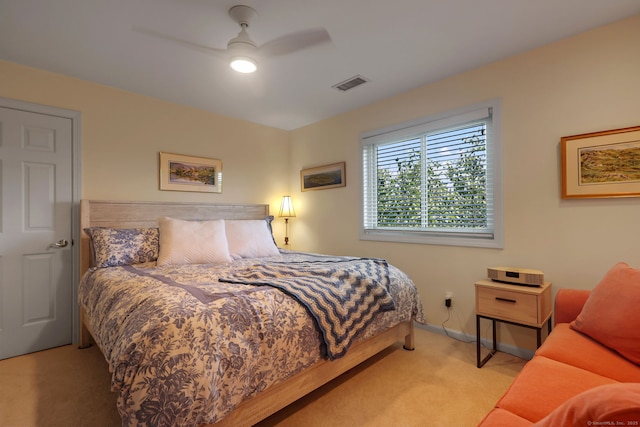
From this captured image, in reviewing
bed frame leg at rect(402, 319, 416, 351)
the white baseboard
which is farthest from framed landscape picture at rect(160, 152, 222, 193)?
the white baseboard

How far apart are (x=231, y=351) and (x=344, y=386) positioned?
42.5 inches

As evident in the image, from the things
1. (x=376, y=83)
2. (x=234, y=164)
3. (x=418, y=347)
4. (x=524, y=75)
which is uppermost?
(x=376, y=83)

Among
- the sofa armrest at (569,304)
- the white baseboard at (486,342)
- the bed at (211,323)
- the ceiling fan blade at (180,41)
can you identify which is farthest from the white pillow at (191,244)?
the sofa armrest at (569,304)

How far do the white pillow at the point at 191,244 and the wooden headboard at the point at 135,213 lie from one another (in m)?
0.46

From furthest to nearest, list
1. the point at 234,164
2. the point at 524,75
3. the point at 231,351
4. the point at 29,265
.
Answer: the point at 234,164 → the point at 29,265 → the point at 524,75 → the point at 231,351

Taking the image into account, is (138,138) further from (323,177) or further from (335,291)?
(335,291)

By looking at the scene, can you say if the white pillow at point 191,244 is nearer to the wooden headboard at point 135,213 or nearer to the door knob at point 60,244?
the wooden headboard at point 135,213

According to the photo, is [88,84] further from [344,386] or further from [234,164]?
[344,386]

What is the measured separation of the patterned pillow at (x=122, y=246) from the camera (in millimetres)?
2488

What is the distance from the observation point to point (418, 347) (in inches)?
103

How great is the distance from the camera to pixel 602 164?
2.09 m

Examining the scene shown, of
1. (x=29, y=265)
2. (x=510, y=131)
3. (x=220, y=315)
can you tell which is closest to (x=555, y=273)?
(x=510, y=131)

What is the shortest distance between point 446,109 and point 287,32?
65.2 inches

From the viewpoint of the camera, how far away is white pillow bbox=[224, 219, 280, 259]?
3.08 meters
